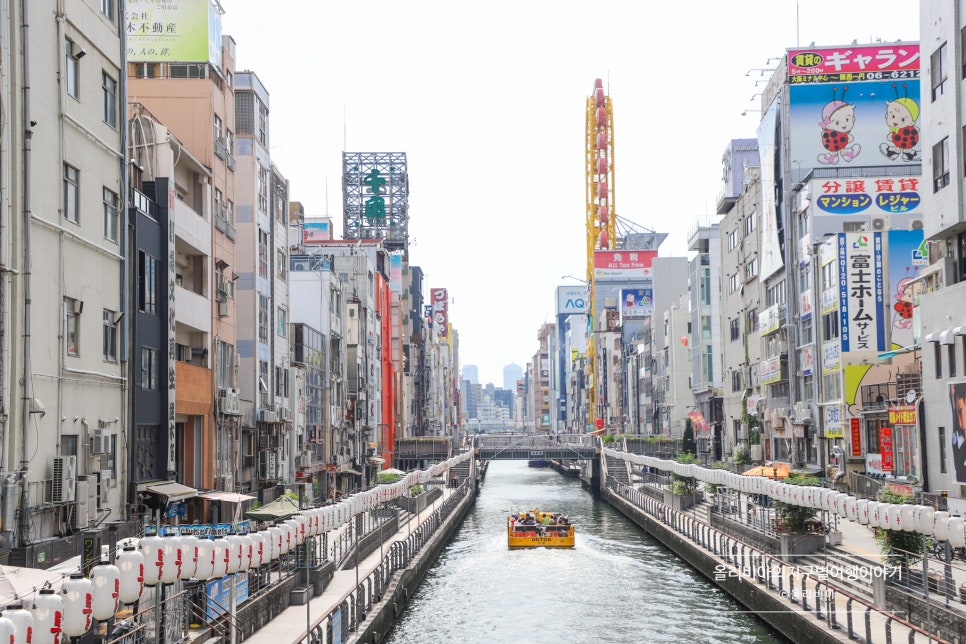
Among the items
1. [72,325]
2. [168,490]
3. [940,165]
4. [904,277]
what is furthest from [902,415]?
[72,325]

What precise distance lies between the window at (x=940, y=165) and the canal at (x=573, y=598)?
1733 cm

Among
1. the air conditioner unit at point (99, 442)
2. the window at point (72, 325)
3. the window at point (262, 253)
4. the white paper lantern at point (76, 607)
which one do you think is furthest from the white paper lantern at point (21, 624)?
the window at point (262, 253)

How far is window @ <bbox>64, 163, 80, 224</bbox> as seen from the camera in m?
30.1

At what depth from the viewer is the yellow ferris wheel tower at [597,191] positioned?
17950 cm

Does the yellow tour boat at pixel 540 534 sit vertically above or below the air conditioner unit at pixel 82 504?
below

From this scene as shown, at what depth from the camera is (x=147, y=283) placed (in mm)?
37062

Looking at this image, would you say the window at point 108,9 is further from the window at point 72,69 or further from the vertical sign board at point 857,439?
the vertical sign board at point 857,439

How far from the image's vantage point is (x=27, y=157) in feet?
88.8

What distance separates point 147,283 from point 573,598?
67.0ft

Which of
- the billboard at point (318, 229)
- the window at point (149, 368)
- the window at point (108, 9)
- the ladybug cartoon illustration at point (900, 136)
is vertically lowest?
the window at point (149, 368)

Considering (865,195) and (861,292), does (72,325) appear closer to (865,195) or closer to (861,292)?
(861,292)

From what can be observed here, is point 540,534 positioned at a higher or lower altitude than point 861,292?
lower

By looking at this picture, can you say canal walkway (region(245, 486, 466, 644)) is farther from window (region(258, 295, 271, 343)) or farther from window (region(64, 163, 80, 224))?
window (region(258, 295, 271, 343))

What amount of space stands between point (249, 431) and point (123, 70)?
75.6ft
